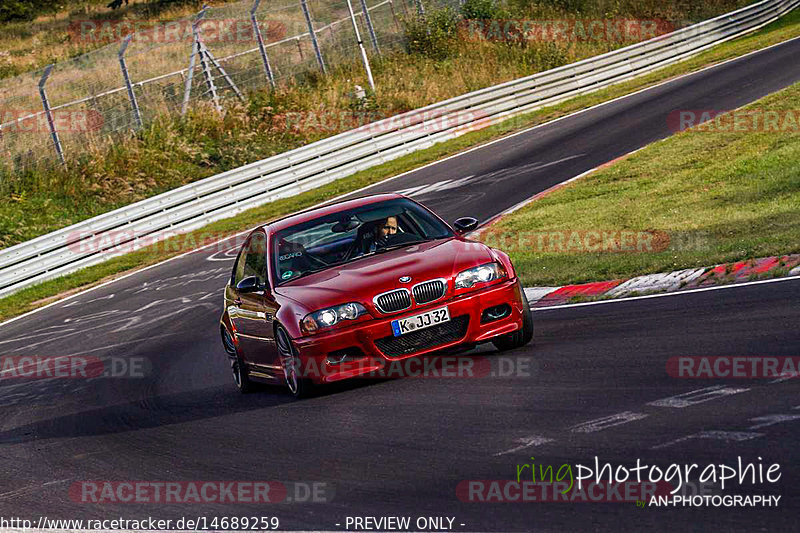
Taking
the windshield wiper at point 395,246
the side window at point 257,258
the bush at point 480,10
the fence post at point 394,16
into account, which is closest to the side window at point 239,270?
the side window at point 257,258

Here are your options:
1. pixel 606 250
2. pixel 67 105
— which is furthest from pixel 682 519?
pixel 67 105

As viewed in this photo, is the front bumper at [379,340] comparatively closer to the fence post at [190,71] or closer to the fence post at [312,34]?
the fence post at [190,71]

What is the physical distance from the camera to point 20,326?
18.5 metres

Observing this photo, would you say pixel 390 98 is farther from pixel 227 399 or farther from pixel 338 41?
pixel 227 399

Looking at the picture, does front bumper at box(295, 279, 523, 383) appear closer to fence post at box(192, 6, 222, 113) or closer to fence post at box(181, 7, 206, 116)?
fence post at box(192, 6, 222, 113)

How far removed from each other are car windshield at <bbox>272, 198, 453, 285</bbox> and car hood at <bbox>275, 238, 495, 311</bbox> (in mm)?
236

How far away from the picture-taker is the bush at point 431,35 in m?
41.1

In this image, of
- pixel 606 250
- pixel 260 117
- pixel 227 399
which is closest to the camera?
pixel 227 399

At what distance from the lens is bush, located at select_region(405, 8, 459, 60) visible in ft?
135

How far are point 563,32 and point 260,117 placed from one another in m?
15.5

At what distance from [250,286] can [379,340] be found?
172 centimetres

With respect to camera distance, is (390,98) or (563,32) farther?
(563,32)
